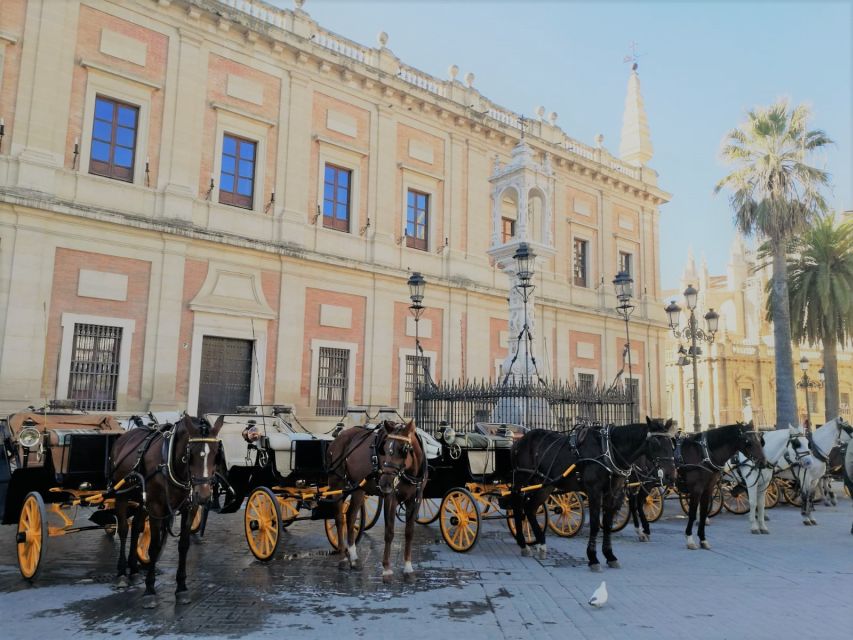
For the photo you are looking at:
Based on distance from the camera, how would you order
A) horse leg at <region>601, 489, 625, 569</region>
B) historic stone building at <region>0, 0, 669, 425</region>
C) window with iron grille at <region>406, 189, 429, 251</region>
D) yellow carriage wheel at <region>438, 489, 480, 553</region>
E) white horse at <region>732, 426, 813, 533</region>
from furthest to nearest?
1. window with iron grille at <region>406, 189, 429, 251</region>
2. historic stone building at <region>0, 0, 669, 425</region>
3. white horse at <region>732, 426, 813, 533</region>
4. yellow carriage wheel at <region>438, 489, 480, 553</region>
5. horse leg at <region>601, 489, 625, 569</region>

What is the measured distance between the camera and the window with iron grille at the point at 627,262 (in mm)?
28859

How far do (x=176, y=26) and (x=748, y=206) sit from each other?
17.7 m

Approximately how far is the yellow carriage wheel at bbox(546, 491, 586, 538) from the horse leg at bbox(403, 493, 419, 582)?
10.7 feet

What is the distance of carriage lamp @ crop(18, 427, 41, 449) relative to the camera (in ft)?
23.3

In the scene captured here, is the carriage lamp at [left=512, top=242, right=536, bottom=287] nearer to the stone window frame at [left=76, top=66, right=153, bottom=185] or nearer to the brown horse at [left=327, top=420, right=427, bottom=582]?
the brown horse at [left=327, top=420, right=427, bottom=582]

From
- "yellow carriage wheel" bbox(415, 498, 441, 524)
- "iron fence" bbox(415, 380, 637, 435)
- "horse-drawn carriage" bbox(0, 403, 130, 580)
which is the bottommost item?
"yellow carriage wheel" bbox(415, 498, 441, 524)

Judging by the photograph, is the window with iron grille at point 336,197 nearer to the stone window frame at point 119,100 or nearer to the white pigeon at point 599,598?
the stone window frame at point 119,100

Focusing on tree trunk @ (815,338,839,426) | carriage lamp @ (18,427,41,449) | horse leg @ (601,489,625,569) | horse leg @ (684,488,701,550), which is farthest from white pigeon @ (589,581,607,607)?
tree trunk @ (815,338,839,426)

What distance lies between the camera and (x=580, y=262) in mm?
27125

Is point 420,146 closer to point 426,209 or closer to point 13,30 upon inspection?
point 426,209

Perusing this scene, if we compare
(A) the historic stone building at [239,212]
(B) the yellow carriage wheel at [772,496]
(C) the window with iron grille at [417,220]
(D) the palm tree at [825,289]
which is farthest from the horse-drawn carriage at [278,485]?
(D) the palm tree at [825,289]

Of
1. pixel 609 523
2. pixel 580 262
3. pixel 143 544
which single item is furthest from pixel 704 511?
pixel 580 262

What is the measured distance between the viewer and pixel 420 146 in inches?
861

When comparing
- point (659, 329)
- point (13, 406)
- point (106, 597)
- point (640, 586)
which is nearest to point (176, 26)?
Answer: point (13, 406)
